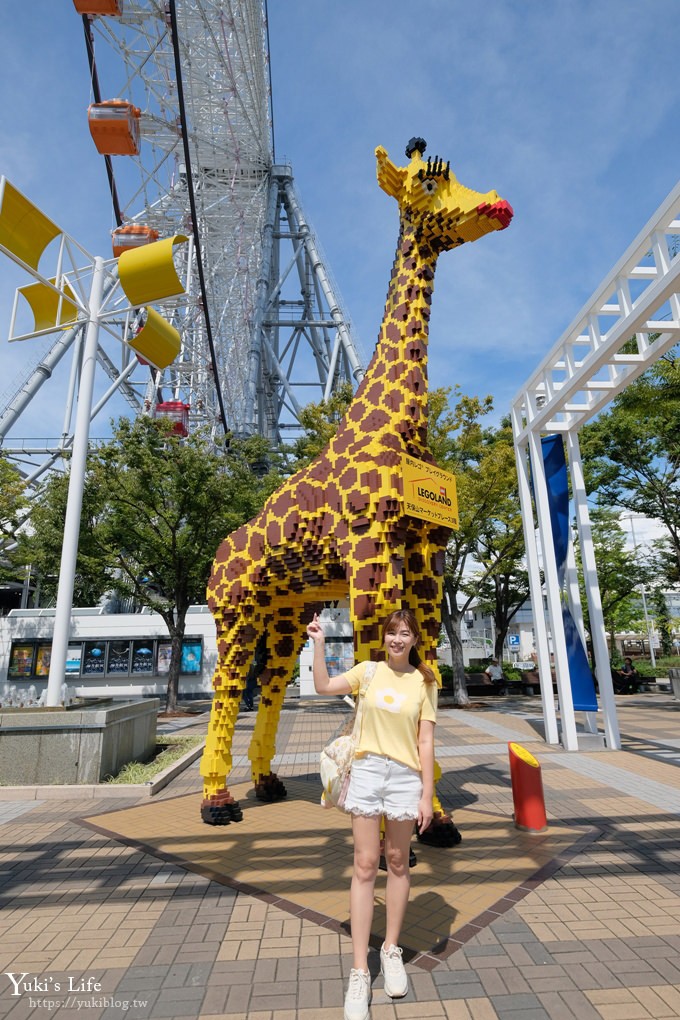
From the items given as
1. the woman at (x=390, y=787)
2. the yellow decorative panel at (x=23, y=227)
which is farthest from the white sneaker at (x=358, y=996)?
the yellow decorative panel at (x=23, y=227)

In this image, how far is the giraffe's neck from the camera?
4.63 m

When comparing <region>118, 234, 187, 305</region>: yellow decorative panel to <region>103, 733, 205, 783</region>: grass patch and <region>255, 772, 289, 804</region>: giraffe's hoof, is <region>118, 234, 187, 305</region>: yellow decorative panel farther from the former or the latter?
<region>255, 772, 289, 804</region>: giraffe's hoof

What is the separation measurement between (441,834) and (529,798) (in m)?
0.89

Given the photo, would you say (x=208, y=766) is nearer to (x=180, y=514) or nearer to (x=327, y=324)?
(x=180, y=514)

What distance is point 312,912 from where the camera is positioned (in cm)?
341

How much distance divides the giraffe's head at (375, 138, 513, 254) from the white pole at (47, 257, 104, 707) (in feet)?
21.9

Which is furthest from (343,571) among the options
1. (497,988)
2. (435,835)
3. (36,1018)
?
(36,1018)

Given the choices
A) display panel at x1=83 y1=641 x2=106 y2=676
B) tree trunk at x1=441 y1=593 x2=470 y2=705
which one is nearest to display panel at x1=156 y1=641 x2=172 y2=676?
display panel at x1=83 y1=641 x2=106 y2=676

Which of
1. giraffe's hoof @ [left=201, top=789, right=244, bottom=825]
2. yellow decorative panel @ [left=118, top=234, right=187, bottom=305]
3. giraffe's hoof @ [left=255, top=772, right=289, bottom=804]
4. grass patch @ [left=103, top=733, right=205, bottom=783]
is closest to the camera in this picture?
giraffe's hoof @ [left=201, top=789, right=244, bottom=825]

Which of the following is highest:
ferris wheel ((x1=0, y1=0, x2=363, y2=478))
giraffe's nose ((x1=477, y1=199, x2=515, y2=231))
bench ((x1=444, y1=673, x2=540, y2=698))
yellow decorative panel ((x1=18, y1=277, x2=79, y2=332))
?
ferris wheel ((x1=0, y1=0, x2=363, y2=478))

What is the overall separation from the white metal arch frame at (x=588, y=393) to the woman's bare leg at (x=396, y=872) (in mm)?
4450

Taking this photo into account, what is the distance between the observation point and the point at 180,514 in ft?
54.0

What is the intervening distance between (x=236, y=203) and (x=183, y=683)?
84.3 ft

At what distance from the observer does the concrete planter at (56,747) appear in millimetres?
6922
